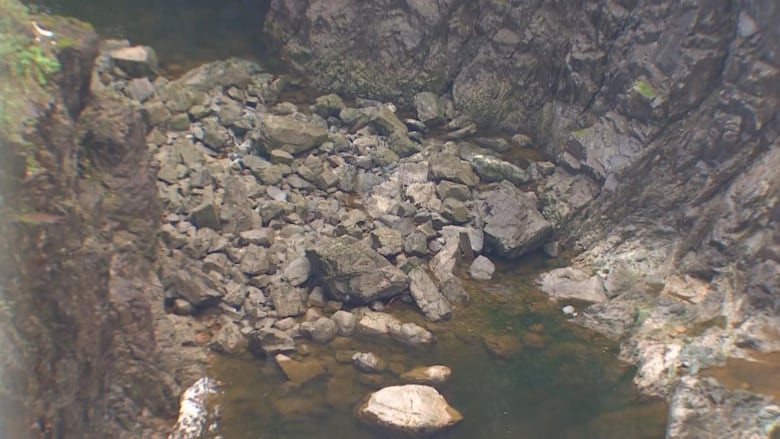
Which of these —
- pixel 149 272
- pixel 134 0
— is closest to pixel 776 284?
pixel 149 272

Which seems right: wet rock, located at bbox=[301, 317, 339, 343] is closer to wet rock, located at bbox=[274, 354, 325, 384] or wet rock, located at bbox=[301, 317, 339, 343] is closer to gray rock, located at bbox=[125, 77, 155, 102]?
wet rock, located at bbox=[274, 354, 325, 384]

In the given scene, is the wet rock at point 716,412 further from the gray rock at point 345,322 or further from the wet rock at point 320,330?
the wet rock at point 320,330

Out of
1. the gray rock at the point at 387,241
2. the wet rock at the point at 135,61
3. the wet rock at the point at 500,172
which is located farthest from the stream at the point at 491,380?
the wet rock at the point at 135,61

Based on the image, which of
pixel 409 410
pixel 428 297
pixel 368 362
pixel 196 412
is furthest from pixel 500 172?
pixel 196 412

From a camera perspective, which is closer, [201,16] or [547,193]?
[547,193]

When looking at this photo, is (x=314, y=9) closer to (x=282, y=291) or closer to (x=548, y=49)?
(x=548, y=49)

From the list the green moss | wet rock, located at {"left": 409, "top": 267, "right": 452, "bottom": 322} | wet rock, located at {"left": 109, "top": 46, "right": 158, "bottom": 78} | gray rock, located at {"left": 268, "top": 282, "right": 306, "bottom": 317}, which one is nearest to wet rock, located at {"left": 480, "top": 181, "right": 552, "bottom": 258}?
wet rock, located at {"left": 409, "top": 267, "right": 452, "bottom": 322}

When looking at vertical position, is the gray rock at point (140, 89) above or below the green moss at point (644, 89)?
below
